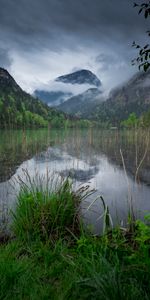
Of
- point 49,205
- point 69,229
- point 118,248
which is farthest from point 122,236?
point 49,205

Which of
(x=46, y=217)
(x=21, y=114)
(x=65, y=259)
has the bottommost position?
(x=65, y=259)

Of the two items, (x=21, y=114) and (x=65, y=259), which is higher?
(x=21, y=114)

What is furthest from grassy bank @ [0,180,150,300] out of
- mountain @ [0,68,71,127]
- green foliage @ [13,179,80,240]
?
mountain @ [0,68,71,127]

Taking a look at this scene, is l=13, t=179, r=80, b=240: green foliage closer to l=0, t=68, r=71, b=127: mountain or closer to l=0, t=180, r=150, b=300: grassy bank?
l=0, t=180, r=150, b=300: grassy bank

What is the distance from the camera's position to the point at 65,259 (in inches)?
129

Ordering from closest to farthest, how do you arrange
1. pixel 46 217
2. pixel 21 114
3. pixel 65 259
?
pixel 65 259 → pixel 46 217 → pixel 21 114

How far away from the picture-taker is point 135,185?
11344mm

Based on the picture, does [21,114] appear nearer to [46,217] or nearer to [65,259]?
[46,217]

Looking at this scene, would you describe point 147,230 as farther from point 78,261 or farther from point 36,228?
point 36,228

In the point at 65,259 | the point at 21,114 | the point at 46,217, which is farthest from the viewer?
the point at 21,114

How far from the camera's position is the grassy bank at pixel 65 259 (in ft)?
8.14

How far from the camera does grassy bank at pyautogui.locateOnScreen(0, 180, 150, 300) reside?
2.48 m

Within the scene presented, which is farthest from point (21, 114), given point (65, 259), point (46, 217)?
point (65, 259)

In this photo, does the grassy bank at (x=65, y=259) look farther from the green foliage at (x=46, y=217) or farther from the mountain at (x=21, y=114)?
the mountain at (x=21, y=114)
